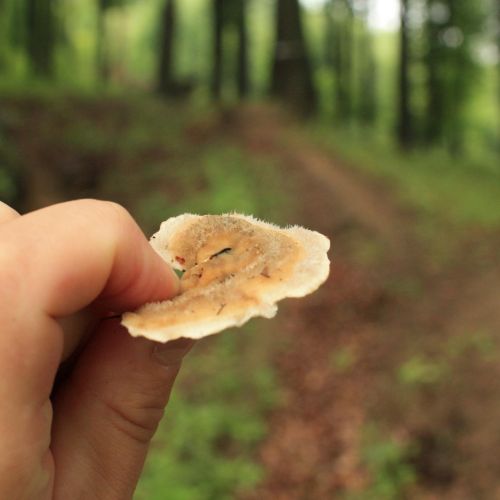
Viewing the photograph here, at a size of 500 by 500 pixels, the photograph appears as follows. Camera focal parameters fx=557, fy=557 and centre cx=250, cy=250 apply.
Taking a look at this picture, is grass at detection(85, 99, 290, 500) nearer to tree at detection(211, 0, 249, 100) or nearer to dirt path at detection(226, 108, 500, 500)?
dirt path at detection(226, 108, 500, 500)

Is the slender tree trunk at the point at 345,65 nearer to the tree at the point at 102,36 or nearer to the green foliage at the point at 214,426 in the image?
the tree at the point at 102,36

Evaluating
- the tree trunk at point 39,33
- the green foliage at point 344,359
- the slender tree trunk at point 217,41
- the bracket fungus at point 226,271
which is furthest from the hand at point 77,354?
the tree trunk at point 39,33

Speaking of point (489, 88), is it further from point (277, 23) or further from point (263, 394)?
point (263, 394)

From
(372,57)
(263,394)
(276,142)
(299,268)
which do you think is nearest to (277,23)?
(276,142)

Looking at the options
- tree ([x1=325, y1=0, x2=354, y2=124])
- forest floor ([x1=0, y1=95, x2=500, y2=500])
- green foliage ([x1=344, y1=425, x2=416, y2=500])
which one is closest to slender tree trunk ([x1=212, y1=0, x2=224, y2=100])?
tree ([x1=325, y1=0, x2=354, y2=124])

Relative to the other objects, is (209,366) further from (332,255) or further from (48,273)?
(48,273)

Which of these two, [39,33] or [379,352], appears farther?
[39,33]

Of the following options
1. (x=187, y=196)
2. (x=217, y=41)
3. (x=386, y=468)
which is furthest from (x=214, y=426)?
(x=217, y=41)
